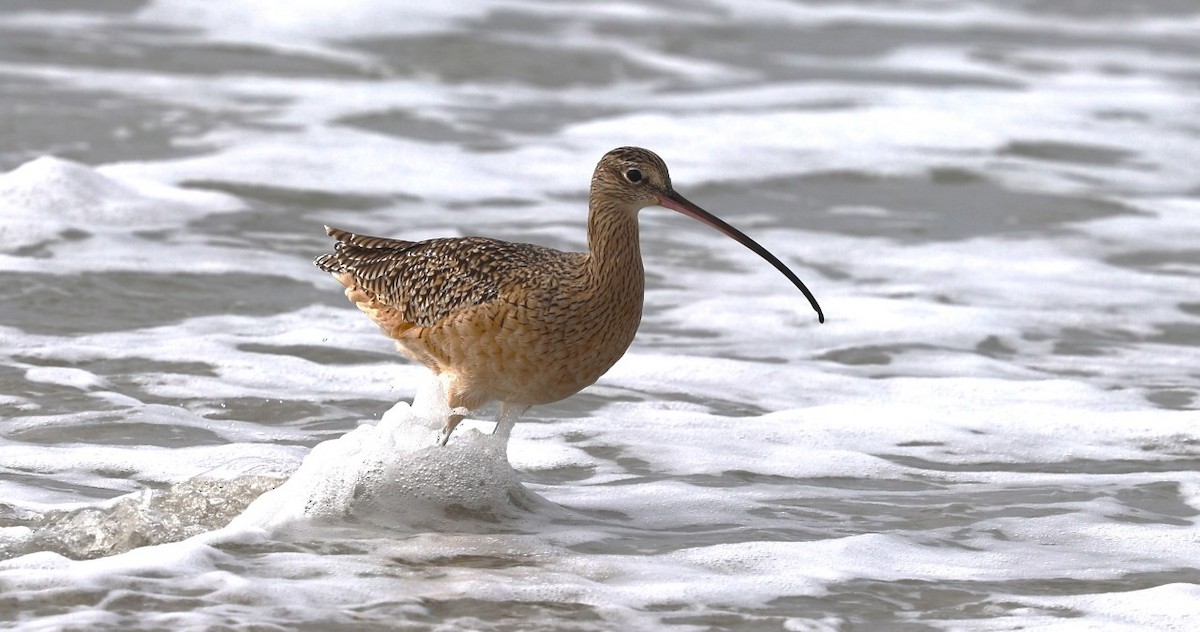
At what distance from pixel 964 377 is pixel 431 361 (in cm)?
243

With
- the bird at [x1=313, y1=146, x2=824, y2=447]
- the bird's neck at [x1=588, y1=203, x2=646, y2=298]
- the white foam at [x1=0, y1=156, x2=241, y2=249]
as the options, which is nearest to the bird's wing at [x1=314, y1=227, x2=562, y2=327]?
the bird at [x1=313, y1=146, x2=824, y2=447]

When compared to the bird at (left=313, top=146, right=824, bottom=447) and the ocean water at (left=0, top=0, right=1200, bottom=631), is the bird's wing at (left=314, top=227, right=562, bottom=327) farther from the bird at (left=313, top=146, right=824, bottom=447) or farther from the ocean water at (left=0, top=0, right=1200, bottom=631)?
the ocean water at (left=0, top=0, right=1200, bottom=631)

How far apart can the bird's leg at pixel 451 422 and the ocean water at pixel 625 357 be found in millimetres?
48

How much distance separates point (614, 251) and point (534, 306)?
301 millimetres

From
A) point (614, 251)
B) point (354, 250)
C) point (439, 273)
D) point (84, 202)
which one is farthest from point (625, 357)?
point (84, 202)

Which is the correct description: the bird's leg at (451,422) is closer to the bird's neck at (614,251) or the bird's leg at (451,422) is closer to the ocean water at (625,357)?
the ocean water at (625,357)

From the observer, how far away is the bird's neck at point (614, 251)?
527 centimetres

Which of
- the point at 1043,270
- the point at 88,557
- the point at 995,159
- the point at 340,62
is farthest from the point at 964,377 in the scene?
the point at 340,62

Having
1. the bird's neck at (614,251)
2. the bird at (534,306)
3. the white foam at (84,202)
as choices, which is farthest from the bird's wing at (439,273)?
the white foam at (84,202)

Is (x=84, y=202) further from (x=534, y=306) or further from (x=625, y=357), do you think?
(x=534, y=306)

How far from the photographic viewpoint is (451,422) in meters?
5.36

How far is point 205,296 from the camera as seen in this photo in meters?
7.63

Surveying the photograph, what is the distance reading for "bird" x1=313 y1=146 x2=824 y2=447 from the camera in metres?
5.21

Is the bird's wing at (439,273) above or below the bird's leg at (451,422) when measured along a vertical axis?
above
